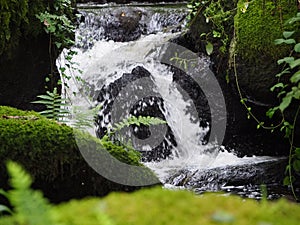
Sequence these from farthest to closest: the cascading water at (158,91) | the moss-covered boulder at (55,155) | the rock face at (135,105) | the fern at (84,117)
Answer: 1. the rock face at (135,105)
2. the cascading water at (158,91)
3. the fern at (84,117)
4. the moss-covered boulder at (55,155)

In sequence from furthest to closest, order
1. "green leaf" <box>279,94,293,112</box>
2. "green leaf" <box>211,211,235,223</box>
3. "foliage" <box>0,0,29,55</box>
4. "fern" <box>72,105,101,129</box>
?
"foliage" <box>0,0,29,55</box> → "fern" <box>72,105,101,129</box> → "green leaf" <box>279,94,293,112</box> → "green leaf" <box>211,211,235,223</box>

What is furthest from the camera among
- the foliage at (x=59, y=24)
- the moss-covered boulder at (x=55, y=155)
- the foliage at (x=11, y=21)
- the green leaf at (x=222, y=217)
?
the foliage at (x=59, y=24)

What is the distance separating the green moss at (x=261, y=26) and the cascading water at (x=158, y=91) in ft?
4.73

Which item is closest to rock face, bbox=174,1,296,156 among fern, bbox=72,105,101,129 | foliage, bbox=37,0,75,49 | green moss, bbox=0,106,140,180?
fern, bbox=72,105,101,129

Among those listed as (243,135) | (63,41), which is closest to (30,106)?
(63,41)

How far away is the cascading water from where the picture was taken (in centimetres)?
548

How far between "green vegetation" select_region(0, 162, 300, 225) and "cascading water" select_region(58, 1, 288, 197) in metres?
4.04

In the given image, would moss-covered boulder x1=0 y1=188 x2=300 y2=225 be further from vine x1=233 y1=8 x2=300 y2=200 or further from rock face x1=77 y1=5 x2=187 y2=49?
rock face x1=77 y1=5 x2=187 y2=49

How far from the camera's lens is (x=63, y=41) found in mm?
5559

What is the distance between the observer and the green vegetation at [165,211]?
977 millimetres

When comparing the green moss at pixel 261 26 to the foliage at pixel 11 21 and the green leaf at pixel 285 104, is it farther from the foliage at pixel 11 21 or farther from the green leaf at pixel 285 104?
the foliage at pixel 11 21

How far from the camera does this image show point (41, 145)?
3055mm

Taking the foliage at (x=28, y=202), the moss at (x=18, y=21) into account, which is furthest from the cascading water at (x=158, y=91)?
the foliage at (x=28, y=202)

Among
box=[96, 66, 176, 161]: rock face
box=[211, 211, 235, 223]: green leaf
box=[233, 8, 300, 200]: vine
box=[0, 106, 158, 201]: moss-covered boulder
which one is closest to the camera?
box=[211, 211, 235, 223]: green leaf
